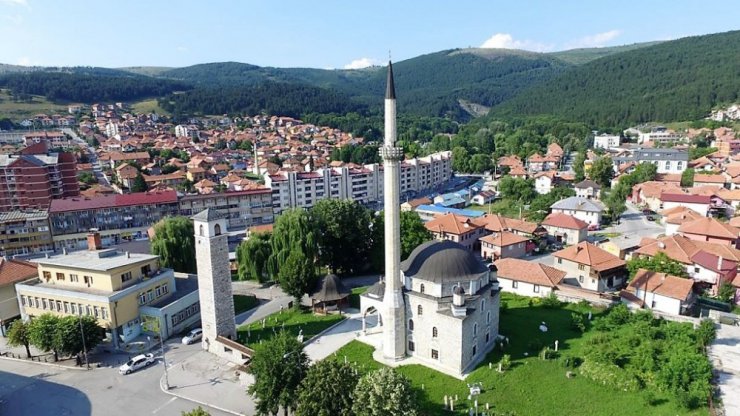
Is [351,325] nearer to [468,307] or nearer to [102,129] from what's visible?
[468,307]

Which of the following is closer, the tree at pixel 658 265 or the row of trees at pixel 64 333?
the row of trees at pixel 64 333

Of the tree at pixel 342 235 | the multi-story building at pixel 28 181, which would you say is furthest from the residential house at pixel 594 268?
the multi-story building at pixel 28 181

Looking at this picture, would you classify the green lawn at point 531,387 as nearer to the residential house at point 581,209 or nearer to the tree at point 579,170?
the residential house at point 581,209

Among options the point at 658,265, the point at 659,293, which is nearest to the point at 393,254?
the point at 659,293

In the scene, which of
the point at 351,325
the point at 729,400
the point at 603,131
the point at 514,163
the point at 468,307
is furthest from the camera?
the point at 603,131

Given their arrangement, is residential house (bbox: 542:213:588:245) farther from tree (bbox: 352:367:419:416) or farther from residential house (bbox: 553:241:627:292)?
tree (bbox: 352:367:419:416)

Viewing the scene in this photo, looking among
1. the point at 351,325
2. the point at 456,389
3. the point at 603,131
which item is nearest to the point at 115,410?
the point at 351,325
